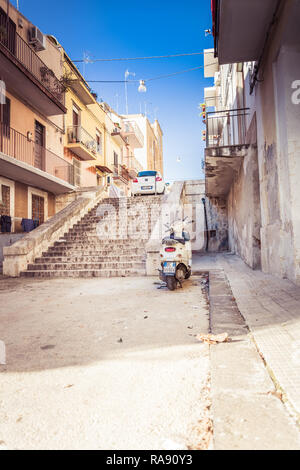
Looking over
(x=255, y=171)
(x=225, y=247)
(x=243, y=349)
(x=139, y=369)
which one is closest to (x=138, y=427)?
(x=139, y=369)

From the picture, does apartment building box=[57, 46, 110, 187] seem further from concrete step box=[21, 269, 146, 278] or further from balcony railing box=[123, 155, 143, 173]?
concrete step box=[21, 269, 146, 278]

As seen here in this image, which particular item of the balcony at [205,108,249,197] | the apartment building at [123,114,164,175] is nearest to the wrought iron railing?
the apartment building at [123,114,164,175]

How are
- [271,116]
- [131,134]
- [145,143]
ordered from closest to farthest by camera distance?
[271,116] < [131,134] < [145,143]

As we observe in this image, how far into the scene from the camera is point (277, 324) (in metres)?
2.89

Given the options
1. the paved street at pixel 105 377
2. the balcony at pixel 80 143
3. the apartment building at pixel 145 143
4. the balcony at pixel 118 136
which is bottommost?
the paved street at pixel 105 377

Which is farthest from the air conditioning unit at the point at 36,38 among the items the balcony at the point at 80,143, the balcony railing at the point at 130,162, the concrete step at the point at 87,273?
the balcony railing at the point at 130,162

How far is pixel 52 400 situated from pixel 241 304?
2.74 metres

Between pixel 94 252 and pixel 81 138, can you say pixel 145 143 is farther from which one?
pixel 94 252

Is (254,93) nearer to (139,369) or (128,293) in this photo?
(128,293)

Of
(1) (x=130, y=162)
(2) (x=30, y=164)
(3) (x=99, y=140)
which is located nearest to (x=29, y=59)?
(2) (x=30, y=164)

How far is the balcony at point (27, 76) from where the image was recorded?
1116 centimetres

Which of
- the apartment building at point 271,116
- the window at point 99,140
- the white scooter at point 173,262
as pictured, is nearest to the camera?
the apartment building at point 271,116

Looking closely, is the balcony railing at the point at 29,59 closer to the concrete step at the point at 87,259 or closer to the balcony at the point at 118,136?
the concrete step at the point at 87,259

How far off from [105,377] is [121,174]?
2690 cm
